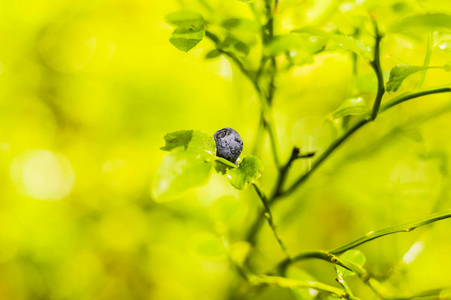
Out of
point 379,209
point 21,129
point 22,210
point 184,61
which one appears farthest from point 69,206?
point 379,209

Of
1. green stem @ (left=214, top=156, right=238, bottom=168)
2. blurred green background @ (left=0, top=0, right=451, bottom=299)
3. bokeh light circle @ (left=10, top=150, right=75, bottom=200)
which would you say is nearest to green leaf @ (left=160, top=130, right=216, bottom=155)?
green stem @ (left=214, top=156, right=238, bottom=168)

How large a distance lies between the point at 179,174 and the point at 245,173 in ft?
0.21

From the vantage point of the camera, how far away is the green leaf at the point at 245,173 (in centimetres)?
34

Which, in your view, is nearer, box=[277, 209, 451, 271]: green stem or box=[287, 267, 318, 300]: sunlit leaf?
box=[277, 209, 451, 271]: green stem

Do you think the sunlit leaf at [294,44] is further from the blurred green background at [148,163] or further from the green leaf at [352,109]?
the blurred green background at [148,163]

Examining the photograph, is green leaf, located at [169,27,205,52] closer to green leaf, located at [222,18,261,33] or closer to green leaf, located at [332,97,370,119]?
green leaf, located at [222,18,261,33]

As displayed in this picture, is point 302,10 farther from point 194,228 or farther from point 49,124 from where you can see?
point 49,124

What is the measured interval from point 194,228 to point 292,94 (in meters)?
0.36

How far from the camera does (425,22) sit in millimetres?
326

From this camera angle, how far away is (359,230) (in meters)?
0.78

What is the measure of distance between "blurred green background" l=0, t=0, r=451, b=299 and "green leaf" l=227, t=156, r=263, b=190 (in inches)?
14.3

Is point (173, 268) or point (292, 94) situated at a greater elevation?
point (292, 94)

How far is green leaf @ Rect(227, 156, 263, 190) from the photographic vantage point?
1.10 ft

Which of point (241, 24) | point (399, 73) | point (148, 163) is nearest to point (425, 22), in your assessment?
point (399, 73)
